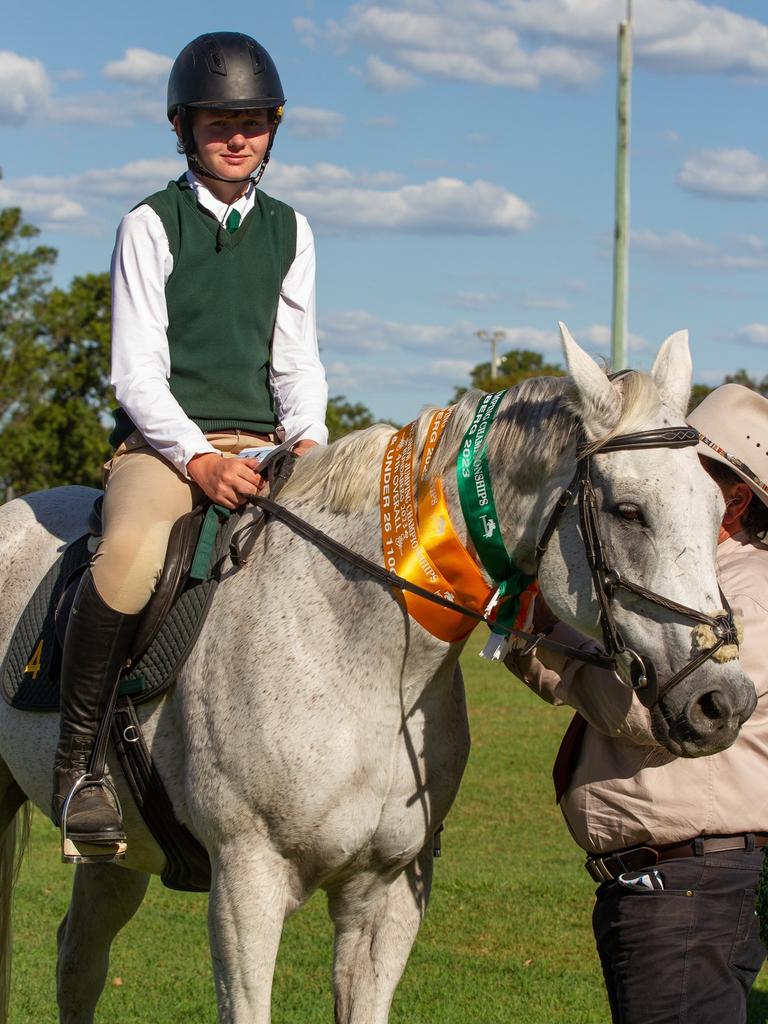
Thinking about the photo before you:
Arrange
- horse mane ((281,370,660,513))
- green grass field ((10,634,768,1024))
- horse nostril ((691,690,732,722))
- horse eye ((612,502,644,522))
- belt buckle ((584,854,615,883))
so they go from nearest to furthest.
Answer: horse nostril ((691,690,732,722)) < horse eye ((612,502,644,522)) < horse mane ((281,370,660,513)) < belt buckle ((584,854,615,883)) < green grass field ((10,634,768,1024))

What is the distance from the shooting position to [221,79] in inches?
171

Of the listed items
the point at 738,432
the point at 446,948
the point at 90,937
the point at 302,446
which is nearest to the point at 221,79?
the point at 302,446

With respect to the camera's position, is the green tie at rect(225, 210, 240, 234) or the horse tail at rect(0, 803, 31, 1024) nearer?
the green tie at rect(225, 210, 240, 234)

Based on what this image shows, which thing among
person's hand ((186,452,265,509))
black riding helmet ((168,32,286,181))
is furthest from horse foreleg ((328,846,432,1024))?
black riding helmet ((168,32,286,181))

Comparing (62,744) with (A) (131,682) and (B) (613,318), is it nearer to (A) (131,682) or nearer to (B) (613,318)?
(A) (131,682)

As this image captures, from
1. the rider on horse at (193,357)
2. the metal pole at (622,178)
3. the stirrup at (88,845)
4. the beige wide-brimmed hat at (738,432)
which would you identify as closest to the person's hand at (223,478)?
the rider on horse at (193,357)

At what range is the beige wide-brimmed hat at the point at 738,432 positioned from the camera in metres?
3.78

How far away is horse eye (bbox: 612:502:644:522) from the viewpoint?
331 centimetres

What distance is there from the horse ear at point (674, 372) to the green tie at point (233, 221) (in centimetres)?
160

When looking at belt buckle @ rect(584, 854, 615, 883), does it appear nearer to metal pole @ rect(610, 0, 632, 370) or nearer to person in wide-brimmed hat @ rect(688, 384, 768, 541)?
person in wide-brimmed hat @ rect(688, 384, 768, 541)

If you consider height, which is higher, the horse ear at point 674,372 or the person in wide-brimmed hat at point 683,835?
the horse ear at point 674,372

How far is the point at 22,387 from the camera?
46531 mm

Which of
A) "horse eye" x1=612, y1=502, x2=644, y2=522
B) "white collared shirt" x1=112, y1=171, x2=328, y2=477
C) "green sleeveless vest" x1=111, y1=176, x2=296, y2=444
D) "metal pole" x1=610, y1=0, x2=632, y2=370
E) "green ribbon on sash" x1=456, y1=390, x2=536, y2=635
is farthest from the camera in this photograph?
"metal pole" x1=610, y1=0, x2=632, y2=370

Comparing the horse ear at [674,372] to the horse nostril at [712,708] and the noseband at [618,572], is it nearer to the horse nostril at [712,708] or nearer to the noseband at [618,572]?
the noseband at [618,572]
